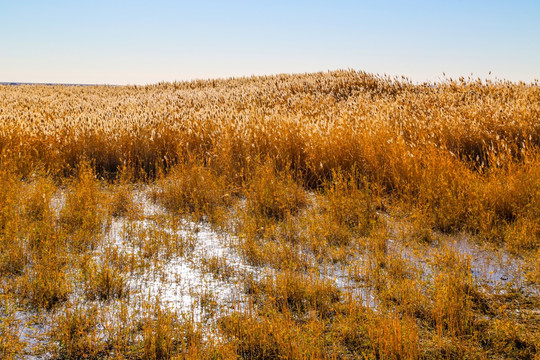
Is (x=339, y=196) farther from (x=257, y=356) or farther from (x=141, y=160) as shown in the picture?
(x=141, y=160)

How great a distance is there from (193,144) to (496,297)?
5.14 meters

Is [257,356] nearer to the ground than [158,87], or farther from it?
nearer to the ground

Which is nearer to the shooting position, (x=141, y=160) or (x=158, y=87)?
(x=141, y=160)

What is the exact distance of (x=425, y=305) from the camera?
2.98 meters

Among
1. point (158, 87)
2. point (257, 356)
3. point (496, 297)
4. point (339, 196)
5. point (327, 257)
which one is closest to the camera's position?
point (257, 356)

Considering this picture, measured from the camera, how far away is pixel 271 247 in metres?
3.96

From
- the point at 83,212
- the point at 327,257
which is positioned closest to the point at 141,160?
the point at 83,212

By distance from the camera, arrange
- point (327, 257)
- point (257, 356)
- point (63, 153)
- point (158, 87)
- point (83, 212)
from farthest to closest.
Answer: point (158, 87) < point (63, 153) < point (83, 212) < point (327, 257) < point (257, 356)

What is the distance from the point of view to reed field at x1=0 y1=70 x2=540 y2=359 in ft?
8.55

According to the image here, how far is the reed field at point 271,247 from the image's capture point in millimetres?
2607

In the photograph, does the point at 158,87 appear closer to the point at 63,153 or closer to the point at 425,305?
the point at 63,153

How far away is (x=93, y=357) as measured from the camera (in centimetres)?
248

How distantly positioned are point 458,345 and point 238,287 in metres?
1.57

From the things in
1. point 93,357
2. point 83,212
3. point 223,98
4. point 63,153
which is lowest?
point 93,357
